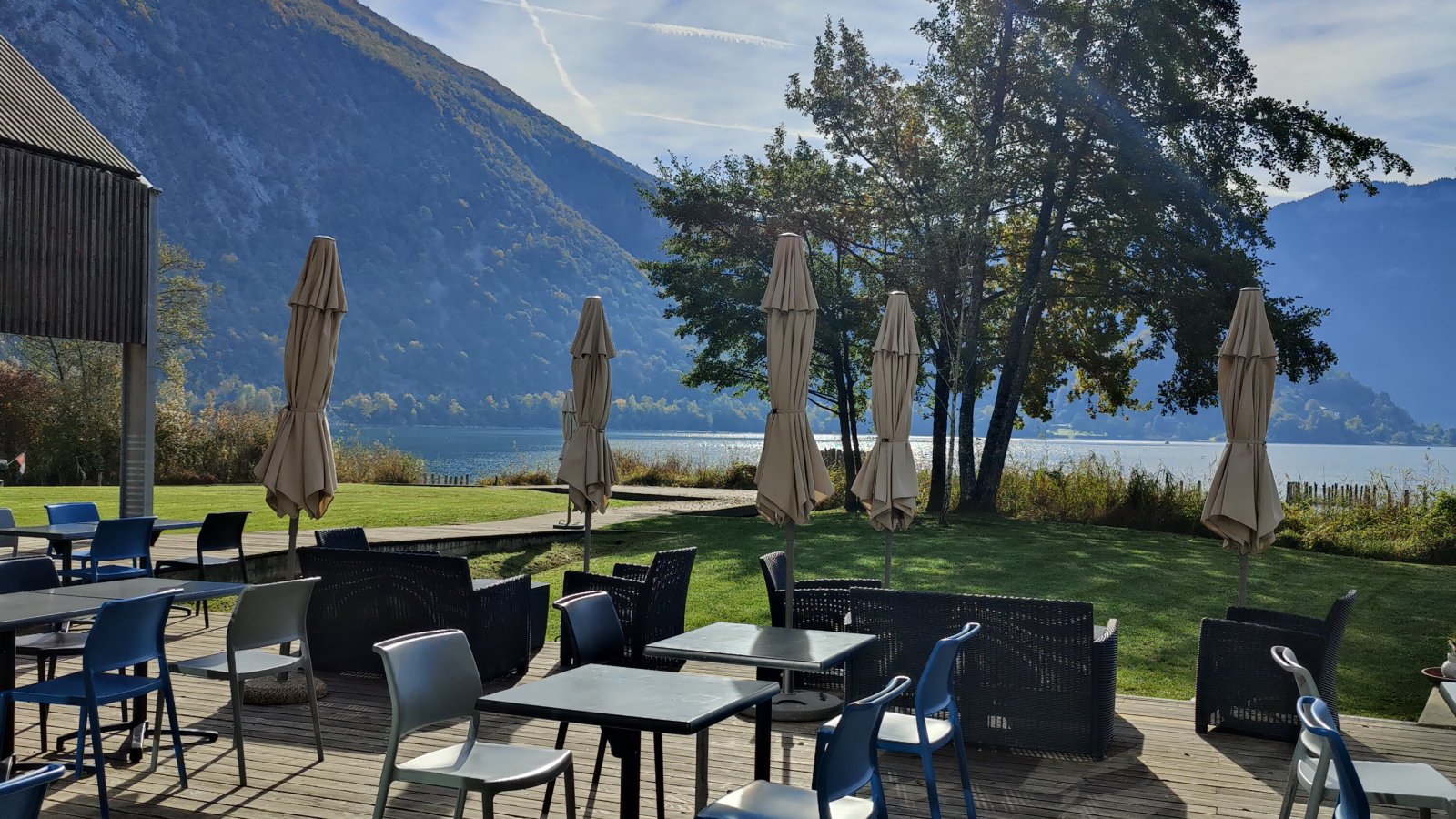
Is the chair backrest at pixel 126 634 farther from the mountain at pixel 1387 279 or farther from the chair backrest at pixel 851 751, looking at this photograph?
the mountain at pixel 1387 279

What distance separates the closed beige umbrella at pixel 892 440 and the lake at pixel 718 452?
14483 mm

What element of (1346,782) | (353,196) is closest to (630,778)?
(1346,782)

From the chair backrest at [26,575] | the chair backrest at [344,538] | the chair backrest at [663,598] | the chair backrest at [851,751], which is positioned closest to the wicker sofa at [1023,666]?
the chair backrest at [663,598]

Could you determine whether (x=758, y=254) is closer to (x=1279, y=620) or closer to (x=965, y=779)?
(x=1279, y=620)

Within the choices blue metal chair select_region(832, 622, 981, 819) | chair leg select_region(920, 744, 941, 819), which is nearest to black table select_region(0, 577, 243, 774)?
blue metal chair select_region(832, 622, 981, 819)

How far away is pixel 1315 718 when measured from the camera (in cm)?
272

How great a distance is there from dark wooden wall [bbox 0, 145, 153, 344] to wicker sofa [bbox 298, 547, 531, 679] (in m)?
6.06

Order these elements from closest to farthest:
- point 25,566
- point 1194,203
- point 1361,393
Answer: point 25,566, point 1194,203, point 1361,393

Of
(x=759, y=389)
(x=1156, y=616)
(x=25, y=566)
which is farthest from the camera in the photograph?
(x=759, y=389)

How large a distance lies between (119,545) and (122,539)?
50 mm

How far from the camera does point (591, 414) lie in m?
7.63

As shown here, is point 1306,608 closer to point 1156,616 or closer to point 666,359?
point 1156,616

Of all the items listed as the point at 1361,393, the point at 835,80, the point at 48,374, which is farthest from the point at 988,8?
the point at 1361,393

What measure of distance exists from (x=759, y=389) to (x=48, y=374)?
18704 mm
